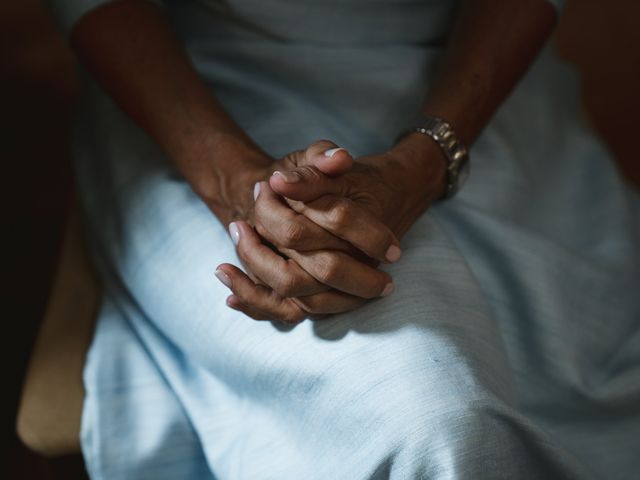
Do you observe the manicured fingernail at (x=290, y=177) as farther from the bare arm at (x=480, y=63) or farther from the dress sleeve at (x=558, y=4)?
the dress sleeve at (x=558, y=4)

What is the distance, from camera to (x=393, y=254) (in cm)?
63

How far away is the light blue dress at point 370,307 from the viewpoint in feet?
1.93

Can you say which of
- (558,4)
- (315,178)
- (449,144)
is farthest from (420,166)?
(558,4)

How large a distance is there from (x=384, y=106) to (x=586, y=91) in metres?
0.82

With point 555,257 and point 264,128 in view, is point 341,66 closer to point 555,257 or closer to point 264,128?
point 264,128

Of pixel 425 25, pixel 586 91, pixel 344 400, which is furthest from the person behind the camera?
pixel 586 91

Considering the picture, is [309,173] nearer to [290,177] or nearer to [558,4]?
[290,177]

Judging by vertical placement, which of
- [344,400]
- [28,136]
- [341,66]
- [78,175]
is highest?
[341,66]

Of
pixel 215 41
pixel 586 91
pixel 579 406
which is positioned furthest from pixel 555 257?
pixel 586 91

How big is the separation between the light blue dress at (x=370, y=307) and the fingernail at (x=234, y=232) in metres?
0.04

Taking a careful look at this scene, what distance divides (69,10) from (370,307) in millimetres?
433

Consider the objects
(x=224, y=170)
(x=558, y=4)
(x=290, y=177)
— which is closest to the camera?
(x=290, y=177)

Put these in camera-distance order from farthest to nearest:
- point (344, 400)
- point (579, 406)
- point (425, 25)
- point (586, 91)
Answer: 1. point (586, 91)
2. point (425, 25)
3. point (579, 406)
4. point (344, 400)

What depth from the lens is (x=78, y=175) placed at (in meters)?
0.90
